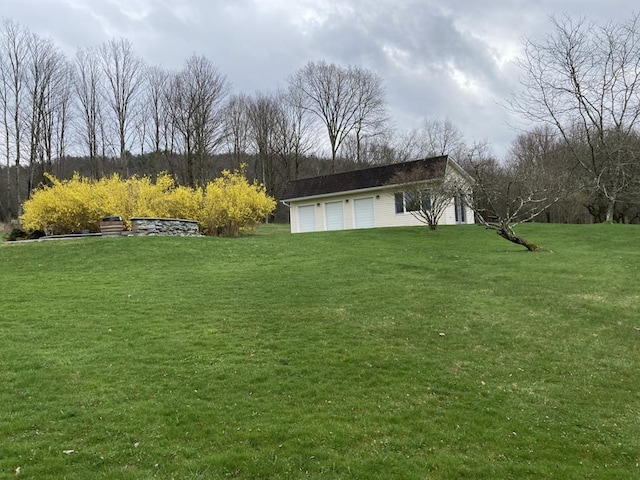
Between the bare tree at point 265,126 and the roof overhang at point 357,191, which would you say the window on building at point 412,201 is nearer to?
the roof overhang at point 357,191

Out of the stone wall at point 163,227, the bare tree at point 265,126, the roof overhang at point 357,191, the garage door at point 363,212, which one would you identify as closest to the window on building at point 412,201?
the roof overhang at point 357,191

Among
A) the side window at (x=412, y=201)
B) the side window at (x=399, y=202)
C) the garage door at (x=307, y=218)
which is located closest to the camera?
the side window at (x=412, y=201)

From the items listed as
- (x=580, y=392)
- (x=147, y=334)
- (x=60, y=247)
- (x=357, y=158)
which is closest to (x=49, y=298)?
(x=147, y=334)

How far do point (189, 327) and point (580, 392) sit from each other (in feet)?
17.5

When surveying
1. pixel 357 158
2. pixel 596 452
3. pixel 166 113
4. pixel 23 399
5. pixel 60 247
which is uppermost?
pixel 166 113

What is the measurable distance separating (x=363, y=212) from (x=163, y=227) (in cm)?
1196

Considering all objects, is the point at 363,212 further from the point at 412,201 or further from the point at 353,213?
the point at 412,201

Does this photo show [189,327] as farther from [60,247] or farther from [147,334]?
[60,247]

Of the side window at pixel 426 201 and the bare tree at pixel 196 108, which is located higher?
the bare tree at pixel 196 108

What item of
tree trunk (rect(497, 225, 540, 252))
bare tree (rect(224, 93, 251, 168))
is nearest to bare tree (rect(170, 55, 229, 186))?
bare tree (rect(224, 93, 251, 168))

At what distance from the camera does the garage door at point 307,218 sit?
2838 cm

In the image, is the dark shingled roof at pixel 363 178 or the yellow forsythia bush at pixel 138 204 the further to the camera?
the dark shingled roof at pixel 363 178

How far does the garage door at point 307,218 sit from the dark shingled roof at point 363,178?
3.03 ft

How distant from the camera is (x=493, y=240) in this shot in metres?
18.4
